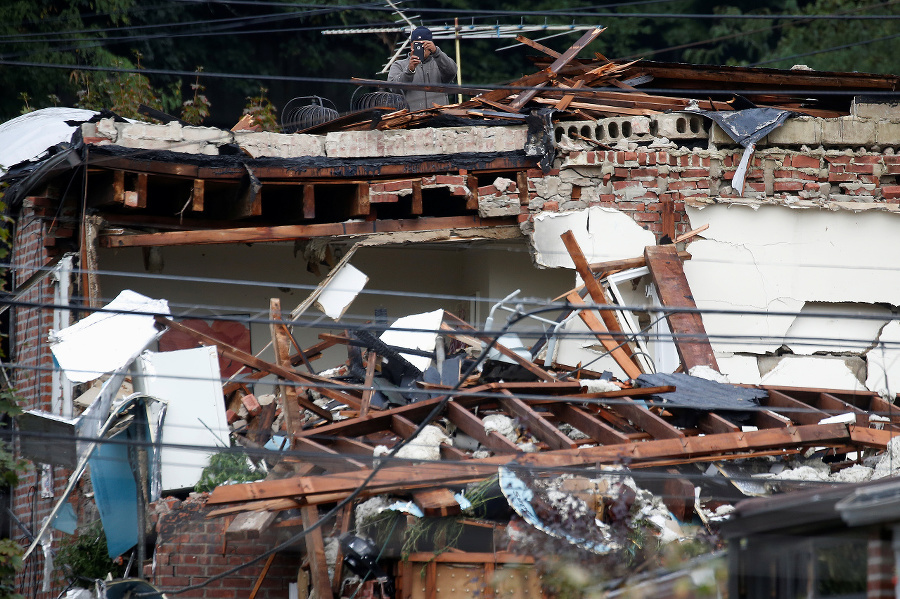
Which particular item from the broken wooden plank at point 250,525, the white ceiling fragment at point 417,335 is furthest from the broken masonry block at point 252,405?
the broken wooden plank at point 250,525

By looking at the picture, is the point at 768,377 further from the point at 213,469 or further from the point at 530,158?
the point at 213,469

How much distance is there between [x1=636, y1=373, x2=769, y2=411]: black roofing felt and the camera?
309 inches

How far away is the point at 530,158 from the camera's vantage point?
396 inches

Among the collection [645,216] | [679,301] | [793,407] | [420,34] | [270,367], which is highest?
[420,34]

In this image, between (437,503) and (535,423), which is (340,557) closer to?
(437,503)

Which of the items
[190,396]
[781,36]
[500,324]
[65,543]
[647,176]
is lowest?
[65,543]

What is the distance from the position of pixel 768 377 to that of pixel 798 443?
289 cm

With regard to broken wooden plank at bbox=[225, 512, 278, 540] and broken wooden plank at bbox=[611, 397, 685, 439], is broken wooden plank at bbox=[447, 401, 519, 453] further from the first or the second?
broken wooden plank at bbox=[225, 512, 278, 540]

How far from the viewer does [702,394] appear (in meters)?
8.07

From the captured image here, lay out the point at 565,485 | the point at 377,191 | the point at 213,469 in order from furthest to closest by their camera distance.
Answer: the point at 377,191
the point at 213,469
the point at 565,485

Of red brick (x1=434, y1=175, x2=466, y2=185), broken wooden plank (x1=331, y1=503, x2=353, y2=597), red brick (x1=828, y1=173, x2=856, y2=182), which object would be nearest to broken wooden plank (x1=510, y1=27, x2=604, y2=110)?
red brick (x1=434, y1=175, x2=466, y2=185)

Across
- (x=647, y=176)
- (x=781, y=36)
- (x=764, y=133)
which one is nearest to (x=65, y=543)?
(x=647, y=176)

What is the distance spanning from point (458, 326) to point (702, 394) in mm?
2549

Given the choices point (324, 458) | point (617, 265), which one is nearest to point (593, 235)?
point (617, 265)
